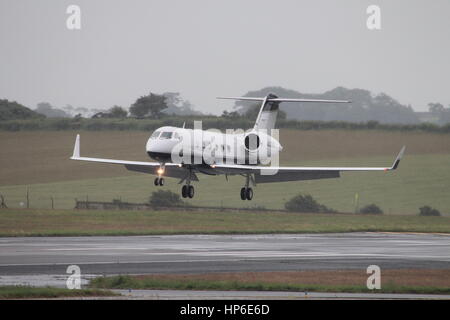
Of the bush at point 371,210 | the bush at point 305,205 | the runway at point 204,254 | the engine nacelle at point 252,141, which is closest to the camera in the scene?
the runway at point 204,254

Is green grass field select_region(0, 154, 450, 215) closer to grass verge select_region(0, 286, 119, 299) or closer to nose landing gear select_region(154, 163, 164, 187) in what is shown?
nose landing gear select_region(154, 163, 164, 187)

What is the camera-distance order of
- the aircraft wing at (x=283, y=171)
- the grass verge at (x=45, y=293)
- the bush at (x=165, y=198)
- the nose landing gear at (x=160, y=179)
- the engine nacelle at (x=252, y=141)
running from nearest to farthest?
the grass verge at (x=45, y=293), the nose landing gear at (x=160, y=179), the aircraft wing at (x=283, y=171), the engine nacelle at (x=252, y=141), the bush at (x=165, y=198)

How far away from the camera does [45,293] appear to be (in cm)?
2369

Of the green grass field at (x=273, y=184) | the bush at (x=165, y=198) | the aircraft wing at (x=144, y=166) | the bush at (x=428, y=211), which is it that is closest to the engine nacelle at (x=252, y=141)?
the aircraft wing at (x=144, y=166)

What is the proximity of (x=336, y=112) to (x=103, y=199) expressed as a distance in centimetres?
10938

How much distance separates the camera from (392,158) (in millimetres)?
90875

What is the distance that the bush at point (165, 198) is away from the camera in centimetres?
7031

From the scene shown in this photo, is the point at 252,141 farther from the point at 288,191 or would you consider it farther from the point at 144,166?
the point at 288,191

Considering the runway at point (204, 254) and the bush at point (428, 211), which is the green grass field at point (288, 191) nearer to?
the bush at point (428, 211)

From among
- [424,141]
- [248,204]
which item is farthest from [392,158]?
[248,204]

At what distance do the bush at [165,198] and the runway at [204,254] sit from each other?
2440 centimetres

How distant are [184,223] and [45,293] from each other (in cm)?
2862

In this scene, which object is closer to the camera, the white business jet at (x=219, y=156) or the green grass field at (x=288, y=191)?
the white business jet at (x=219, y=156)
